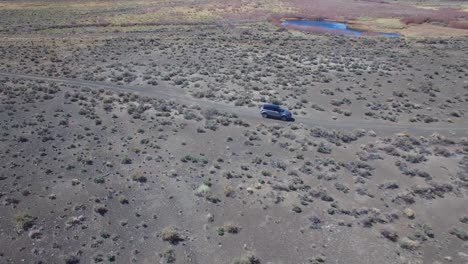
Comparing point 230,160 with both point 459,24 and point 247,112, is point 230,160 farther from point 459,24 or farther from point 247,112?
point 459,24

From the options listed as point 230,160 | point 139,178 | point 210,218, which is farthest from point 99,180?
point 230,160

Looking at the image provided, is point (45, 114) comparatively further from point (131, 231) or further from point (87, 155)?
point (131, 231)

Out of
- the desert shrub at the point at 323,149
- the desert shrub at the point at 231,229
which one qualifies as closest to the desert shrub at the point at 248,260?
the desert shrub at the point at 231,229

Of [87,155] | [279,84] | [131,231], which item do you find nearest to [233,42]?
[279,84]

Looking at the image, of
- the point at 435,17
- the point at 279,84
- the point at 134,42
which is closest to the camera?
the point at 279,84

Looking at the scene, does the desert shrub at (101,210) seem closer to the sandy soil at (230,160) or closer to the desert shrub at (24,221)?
the sandy soil at (230,160)

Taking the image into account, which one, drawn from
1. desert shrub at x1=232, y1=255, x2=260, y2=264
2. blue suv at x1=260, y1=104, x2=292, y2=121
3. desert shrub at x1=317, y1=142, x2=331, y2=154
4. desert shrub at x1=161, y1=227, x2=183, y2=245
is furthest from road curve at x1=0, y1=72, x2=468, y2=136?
desert shrub at x1=232, y1=255, x2=260, y2=264
